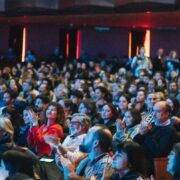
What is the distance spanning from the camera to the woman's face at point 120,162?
13.0ft

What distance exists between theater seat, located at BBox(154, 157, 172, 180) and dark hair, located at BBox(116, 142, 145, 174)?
1071 mm

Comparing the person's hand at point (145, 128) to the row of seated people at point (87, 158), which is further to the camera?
the person's hand at point (145, 128)

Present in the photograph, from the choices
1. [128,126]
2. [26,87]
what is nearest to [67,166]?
[128,126]

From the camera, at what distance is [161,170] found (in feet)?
16.5

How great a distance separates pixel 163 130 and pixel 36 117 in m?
1.67

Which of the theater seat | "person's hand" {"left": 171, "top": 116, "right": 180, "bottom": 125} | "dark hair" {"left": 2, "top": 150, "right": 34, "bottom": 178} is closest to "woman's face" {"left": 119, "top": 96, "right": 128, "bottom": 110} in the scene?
"person's hand" {"left": 171, "top": 116, "right": 180, "bottom": 125}

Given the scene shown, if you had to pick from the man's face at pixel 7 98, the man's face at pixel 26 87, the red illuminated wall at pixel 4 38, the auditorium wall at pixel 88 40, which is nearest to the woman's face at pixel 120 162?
the man's face at pixel 7 98

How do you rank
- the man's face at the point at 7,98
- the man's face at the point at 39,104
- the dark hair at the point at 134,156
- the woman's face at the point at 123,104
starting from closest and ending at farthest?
the dark hair at the point at 134,156 → the woman's face at the point at 123,104 → the man's face at the point at 39,104 → the man's face at the point at 7,98

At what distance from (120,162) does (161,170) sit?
1.17 metres

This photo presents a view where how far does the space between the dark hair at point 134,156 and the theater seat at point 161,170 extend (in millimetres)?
1071

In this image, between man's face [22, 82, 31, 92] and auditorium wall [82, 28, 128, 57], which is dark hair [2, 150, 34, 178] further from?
auditorium wall [82, 28, 128, 57]

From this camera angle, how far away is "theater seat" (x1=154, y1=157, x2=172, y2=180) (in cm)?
503

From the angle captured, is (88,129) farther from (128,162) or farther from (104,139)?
(128,162)

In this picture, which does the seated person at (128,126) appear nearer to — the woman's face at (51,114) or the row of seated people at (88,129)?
the row of seated people at (88,129)
